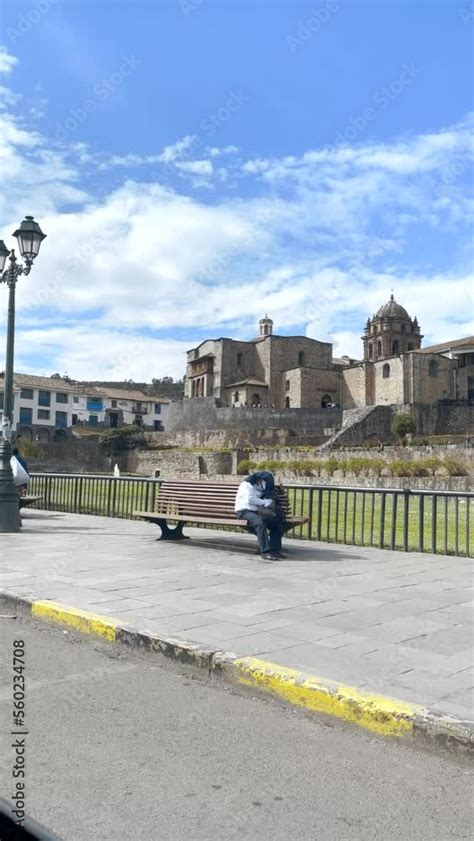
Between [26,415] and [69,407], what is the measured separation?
6.90 metres

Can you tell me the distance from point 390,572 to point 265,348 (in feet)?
228

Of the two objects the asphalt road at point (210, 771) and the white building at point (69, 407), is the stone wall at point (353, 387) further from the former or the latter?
the asphalt road at point (210, 771)

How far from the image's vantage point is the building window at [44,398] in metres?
80.4

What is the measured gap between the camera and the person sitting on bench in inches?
332

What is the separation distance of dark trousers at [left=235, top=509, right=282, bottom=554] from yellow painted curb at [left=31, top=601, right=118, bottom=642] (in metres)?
3.27

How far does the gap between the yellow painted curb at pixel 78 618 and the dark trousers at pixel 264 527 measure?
10.7 feet

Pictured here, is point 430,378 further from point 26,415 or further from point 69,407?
point 26,415

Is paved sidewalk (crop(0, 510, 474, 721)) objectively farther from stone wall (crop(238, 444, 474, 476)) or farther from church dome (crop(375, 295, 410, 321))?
church dome (crop(375, 295, 410, 321))

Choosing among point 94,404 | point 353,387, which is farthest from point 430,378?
point 94,404

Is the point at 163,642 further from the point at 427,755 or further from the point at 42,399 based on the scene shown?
the point at 42,399

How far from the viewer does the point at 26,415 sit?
78.8 metres

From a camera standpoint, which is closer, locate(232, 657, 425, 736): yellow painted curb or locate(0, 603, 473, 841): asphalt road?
locate(0, 603, 473, 841): asphalt road

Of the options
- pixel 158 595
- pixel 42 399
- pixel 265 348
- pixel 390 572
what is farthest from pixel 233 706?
pixel 42 399

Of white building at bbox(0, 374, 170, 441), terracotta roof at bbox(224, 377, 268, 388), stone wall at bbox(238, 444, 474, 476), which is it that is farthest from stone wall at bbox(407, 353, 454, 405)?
white building at bbox(0, 374, 170, 441)
